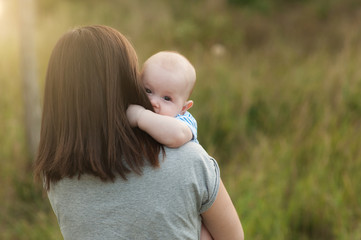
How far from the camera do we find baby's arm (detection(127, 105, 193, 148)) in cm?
114

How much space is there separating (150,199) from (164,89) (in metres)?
0.39

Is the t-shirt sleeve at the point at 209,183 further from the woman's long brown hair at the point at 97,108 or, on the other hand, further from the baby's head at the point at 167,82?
the baby's head at the point at 167,82

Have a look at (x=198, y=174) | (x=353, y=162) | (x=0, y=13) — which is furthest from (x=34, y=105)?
(x=0, y=13)

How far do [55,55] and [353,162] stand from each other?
2.83m

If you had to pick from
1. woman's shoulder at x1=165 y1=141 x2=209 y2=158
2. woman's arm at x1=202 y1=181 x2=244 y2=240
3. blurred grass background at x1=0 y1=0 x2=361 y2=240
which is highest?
woman's shoulder at x1=165 y1=141 x2=209 y2=158

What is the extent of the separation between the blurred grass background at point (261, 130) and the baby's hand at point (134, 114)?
0.97 metres

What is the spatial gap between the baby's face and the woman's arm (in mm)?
310

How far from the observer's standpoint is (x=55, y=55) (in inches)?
46.9

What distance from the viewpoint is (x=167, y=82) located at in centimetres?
136

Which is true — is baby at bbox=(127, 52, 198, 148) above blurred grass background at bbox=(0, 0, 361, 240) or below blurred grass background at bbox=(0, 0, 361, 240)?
above

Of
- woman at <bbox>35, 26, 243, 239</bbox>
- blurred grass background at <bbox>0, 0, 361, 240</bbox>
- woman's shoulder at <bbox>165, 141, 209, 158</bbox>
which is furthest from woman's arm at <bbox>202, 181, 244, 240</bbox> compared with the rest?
blurred grass background at <bbox>0, 0, 361, 240</bbox>

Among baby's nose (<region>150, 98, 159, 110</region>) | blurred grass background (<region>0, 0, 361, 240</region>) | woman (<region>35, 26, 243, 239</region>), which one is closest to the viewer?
woman (<region>35, 26, 243, 239</region>)

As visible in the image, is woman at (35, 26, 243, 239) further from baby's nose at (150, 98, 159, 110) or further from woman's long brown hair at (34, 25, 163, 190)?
baby's nose at (150, 98, 159, 110)

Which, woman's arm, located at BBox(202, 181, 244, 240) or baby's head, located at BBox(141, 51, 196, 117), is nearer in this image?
woman's arm, located at BBox(202, 181, 244, 240)
